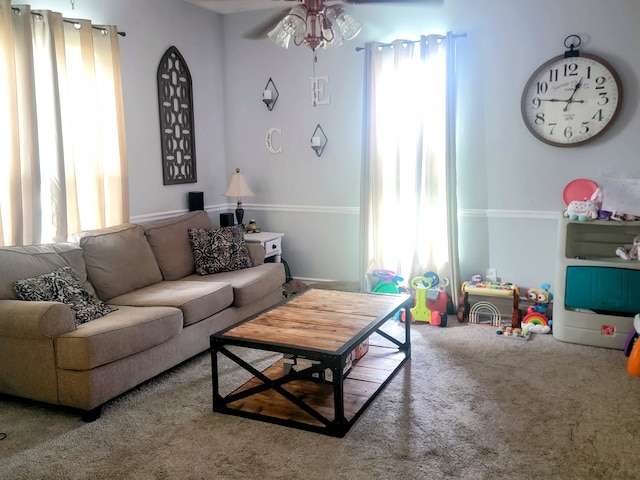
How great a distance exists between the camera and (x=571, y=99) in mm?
4188

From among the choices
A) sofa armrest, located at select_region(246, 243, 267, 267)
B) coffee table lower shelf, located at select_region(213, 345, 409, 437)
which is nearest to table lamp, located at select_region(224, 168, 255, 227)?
sofa armrest, located at select_region(246, 243, 267, 267)

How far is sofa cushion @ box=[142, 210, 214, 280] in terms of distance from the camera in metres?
4.15

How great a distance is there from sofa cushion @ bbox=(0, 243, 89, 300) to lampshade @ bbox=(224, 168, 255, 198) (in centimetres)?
173

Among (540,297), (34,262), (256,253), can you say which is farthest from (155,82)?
(540,297)

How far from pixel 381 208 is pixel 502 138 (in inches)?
44.3

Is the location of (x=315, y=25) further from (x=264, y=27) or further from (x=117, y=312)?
(x=264, y=27)

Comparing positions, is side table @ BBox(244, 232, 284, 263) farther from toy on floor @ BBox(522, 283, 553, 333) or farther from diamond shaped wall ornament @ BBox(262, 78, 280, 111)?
toy on floor @ BBox(522, 283, 553, 333)

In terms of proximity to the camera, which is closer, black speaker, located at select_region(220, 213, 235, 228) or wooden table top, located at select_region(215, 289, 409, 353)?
wooden table top, located at select_region(215, 289, 409, 353)

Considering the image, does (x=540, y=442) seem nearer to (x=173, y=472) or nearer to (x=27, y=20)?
(x=173, y=472)

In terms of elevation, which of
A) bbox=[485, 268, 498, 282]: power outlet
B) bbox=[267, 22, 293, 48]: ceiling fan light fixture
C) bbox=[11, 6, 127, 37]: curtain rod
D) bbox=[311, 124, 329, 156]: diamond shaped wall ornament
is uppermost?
bbox=[11, 6, 127, 37]: curtain rod

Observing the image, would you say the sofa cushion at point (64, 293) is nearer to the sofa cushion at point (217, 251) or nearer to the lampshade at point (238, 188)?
the sofa cushion at point (217, 251)

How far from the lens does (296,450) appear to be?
2.56 meters

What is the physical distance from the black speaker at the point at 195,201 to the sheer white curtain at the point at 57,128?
819 millimetres

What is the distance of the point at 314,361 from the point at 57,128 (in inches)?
87.8
